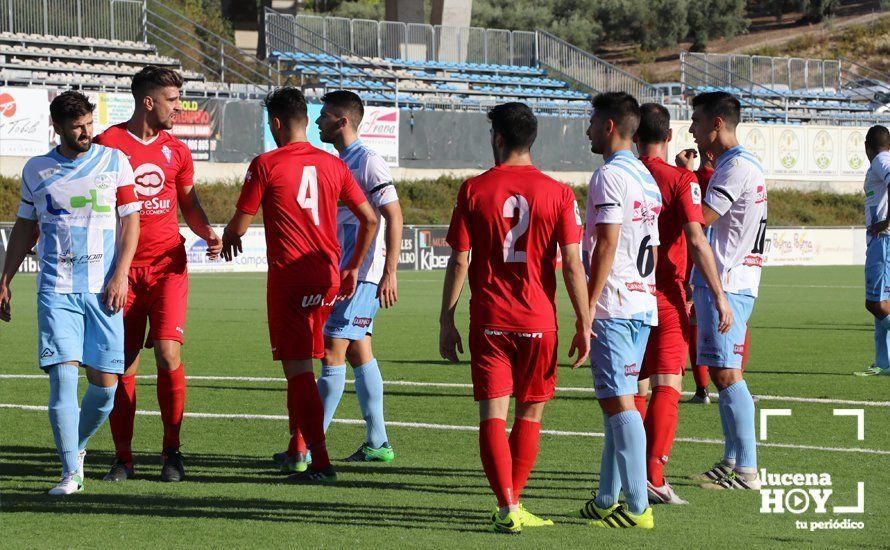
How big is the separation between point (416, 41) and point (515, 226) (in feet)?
135

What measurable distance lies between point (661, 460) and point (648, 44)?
3303 inches

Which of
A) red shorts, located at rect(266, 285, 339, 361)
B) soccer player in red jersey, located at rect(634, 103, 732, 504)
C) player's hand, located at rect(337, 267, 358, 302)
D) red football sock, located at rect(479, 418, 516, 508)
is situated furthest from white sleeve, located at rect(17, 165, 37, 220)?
soccer player in red jersey, located at rect(634, 103, 732, 504)

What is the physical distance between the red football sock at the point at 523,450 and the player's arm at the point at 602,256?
0.65 m

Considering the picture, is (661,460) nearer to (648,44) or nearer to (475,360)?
(475,360)

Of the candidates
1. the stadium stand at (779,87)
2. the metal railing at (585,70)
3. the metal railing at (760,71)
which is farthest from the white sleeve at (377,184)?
the metal railing at (760,71)

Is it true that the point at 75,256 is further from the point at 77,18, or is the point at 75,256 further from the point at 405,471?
the point at 77,18

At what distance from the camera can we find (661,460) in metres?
6.69

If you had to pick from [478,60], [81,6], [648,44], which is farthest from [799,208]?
[648,44]

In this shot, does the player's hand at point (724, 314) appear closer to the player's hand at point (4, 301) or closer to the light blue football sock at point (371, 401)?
the light blue football sock at point (371, 401)

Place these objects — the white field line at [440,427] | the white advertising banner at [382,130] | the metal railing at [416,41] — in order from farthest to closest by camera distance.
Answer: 1. the metal railing at [416,41]
2. the white advertising banner at [382,130]
3. the white field line at [440,427]

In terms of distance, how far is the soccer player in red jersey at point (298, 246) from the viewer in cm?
712

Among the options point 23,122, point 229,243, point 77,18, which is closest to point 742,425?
point 229,243

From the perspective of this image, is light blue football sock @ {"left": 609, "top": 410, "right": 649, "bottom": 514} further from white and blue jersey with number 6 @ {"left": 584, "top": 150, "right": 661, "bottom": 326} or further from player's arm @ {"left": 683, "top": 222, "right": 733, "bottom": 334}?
player's arm @ {"left": 683, "top": 222, "right": 733, "bottom": 334}

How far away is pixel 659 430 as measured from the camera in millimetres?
6727
